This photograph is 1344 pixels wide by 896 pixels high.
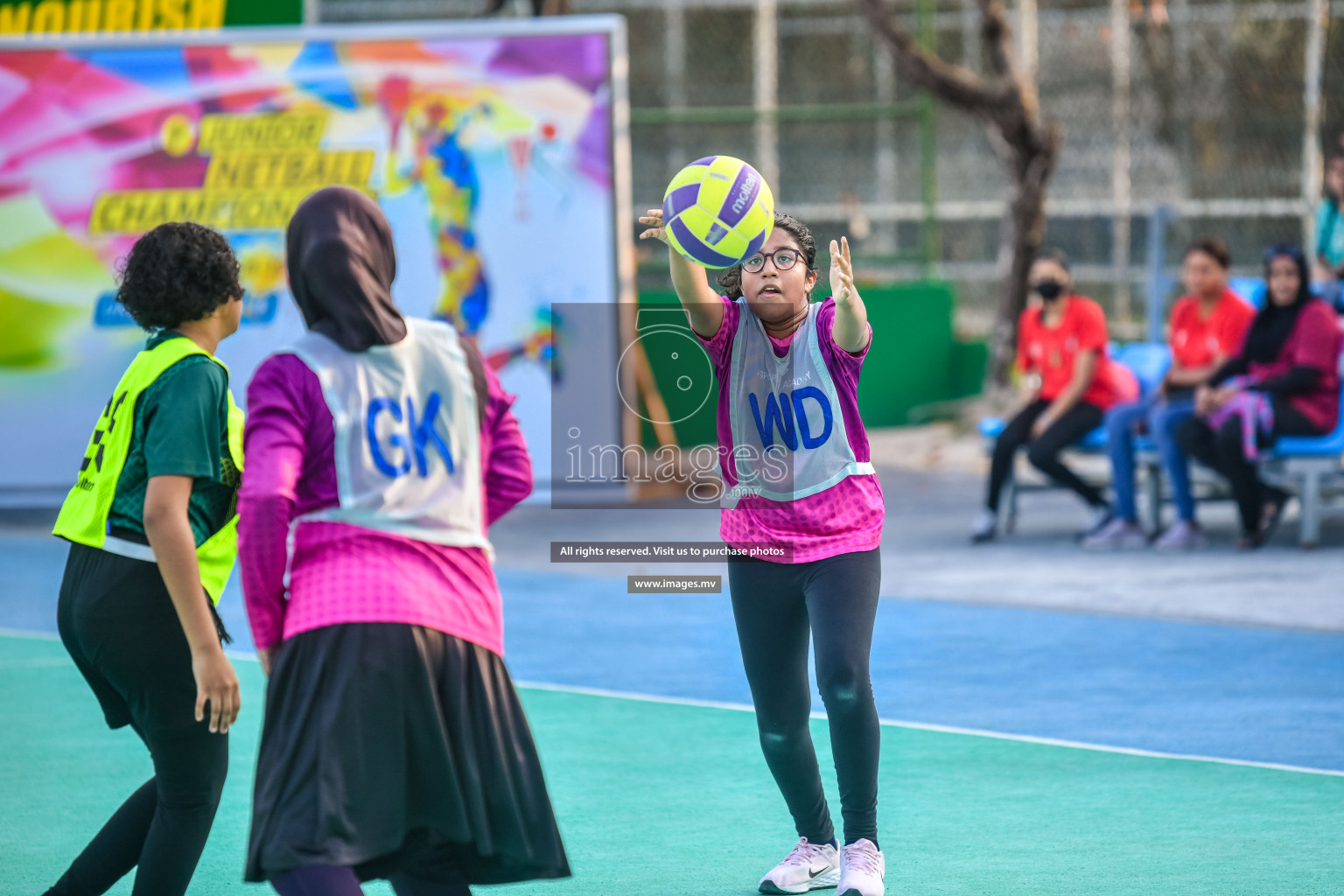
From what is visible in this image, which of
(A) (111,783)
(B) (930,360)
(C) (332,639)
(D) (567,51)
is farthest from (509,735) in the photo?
(B) (930,360)

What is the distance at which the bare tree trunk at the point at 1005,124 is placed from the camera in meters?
15.8

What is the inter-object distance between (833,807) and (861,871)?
3.77ft

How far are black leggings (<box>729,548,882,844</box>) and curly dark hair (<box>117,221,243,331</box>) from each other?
1493 millimetres

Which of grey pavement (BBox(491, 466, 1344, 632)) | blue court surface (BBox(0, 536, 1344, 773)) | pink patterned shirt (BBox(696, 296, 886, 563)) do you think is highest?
pink patterned shirt (BBox(696, 296, 886, 563))

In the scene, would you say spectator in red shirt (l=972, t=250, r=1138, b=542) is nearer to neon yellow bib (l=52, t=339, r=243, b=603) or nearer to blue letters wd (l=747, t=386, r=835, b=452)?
blue letters wd (l=747, t=386, r=835, b=452)

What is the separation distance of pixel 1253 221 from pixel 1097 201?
150cm

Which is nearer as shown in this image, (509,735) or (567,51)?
(509,735)

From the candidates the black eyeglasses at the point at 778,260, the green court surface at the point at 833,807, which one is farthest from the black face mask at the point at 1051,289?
the black eyeglasses at the point at 778,260

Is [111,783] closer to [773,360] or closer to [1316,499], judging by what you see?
[773,360]

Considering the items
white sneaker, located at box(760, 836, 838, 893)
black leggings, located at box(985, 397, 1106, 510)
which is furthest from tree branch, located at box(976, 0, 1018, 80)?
white sneaker, located at box(760, 836, 838, 893)

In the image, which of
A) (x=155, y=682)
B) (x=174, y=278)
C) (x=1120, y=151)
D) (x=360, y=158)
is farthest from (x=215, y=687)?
(x=1120, y=151)

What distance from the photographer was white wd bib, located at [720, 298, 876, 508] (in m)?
4.29

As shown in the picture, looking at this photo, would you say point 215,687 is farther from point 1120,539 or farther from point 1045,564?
point 1120,539

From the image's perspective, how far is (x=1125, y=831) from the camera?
4969mm
